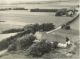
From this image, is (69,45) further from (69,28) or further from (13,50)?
(69,28)

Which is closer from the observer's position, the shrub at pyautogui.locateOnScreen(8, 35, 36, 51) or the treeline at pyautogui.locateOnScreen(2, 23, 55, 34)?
the shrub at pyautogui.locateOnScreen(8, 35, 36, 51)

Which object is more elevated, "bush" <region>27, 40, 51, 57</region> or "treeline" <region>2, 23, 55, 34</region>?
"treeline" <region>2, 23, 55, 34</region>

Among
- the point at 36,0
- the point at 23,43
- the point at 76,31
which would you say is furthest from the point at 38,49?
the point at 36,0

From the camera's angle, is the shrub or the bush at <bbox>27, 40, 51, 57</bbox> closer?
the bush at <bbox>27, 40, 51, 57</bbox>

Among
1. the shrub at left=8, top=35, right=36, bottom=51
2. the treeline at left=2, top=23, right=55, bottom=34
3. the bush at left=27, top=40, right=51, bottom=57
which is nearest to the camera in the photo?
the bush at left=27, top=40, right=51, bottom=57

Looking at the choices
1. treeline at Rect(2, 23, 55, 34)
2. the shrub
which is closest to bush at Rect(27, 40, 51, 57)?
the shrub

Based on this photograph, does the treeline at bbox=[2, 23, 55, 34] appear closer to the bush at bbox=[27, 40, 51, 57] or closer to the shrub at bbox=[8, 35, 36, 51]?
the shrub at bbox=[8, 35, 36, 51]

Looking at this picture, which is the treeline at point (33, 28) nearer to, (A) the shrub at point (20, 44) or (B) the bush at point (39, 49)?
(A) the shrub at point (20, 44)

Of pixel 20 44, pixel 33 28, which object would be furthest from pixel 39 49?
pixel 33 28

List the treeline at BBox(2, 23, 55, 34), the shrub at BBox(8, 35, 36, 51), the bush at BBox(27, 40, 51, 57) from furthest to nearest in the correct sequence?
the treeline at BBox(2, 23, 55, 34)
the shrub at BBox(8, 35, 36, 51)
the bush at BBox(27, 40, 51, 57)

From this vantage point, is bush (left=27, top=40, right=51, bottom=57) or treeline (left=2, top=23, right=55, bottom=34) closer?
bush (left=27, top=40, right=51, bottom=57)
